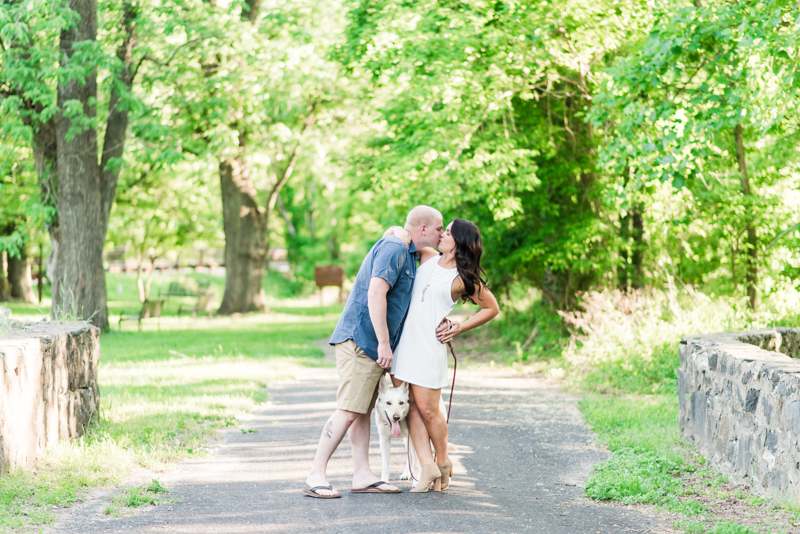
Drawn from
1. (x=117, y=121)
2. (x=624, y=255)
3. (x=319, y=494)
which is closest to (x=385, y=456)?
(x=319, y=494)

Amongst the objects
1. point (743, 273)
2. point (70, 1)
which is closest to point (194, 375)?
point (70, 1)

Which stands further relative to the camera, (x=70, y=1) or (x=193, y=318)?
(x=193, y=318)

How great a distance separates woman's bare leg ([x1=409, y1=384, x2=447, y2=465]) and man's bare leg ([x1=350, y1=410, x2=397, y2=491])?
0.39 m

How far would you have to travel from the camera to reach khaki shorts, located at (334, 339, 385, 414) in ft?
19.3

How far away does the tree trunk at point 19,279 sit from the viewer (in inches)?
1238

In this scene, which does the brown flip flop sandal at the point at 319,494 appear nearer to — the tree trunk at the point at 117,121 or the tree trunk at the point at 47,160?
the tree trunk at the point at 117,121

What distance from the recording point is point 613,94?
32.7 ft

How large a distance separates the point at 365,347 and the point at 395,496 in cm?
112

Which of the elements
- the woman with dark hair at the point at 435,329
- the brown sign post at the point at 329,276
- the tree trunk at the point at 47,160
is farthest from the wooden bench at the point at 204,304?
the woman with dark hair at the point at 435,329

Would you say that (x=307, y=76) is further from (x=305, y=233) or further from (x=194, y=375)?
(x=305, y=233)

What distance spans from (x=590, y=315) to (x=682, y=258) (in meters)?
2.23

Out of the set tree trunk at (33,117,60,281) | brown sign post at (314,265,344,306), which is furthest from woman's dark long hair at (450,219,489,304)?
brown sign post at (314,265,344,306)

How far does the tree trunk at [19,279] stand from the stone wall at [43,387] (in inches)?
1036

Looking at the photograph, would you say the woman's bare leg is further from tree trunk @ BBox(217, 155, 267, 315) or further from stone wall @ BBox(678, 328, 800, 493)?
tree trunk @ BBox(217, 155, 267, 315)
